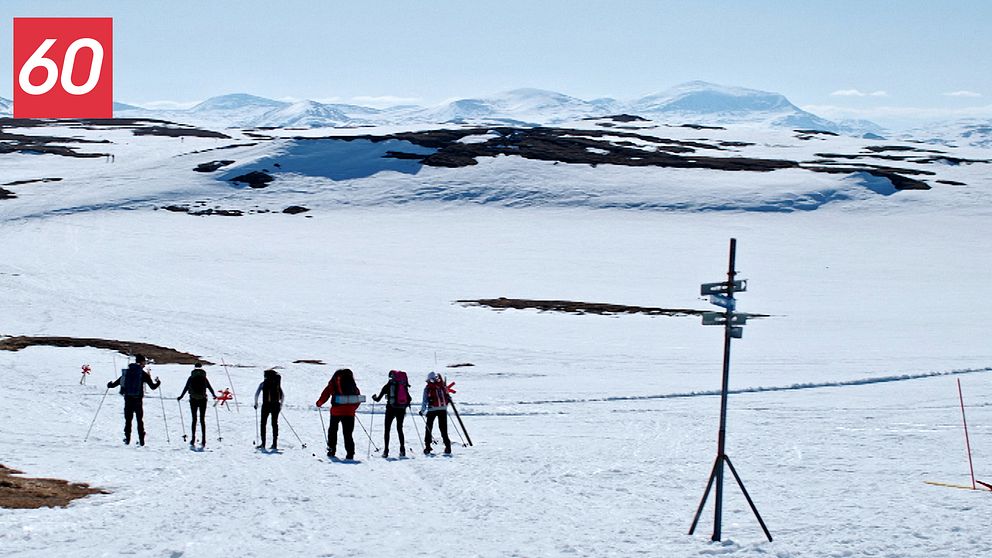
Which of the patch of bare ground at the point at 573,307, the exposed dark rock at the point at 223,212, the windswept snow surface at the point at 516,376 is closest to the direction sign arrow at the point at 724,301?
the windswept snow surface at the point at 516,376

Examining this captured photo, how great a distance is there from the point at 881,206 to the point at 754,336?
190 feet

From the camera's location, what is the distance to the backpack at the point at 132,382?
55.7ft

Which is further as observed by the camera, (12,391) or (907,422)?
(12,391)

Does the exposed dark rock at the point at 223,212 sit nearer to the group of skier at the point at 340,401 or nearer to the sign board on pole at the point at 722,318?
the group of skier at the point at 340,401

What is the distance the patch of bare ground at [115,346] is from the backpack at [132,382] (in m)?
11.3

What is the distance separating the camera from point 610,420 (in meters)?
21.0

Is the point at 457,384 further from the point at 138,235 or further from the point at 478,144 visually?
the point at 478,144

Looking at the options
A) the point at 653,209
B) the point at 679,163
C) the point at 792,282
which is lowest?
the point at 792,282

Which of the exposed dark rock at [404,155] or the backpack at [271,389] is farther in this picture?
the exposed dark rock at [404,155]

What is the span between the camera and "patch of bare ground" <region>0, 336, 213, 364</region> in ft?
93.9

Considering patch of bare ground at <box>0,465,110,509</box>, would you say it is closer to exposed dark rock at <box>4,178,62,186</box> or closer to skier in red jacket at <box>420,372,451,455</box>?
skier in red jacket at <box>420,372,451,455</box>

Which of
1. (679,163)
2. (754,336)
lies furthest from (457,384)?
(679,163)

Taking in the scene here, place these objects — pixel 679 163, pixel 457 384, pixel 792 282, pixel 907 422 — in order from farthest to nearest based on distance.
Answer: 1. pixel 679 163
2. pixel 792 282
3. pixel 457 384
4. pixel 907 422

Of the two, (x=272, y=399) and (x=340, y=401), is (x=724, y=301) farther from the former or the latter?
(x=272, y=399)
